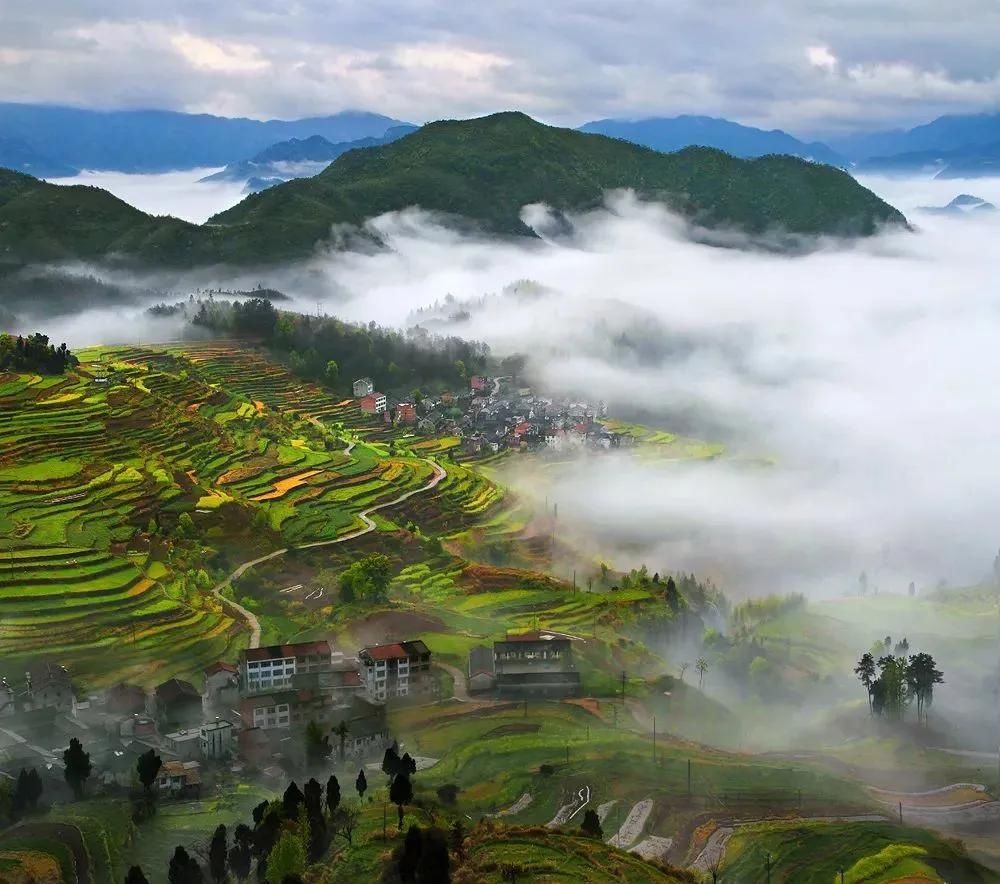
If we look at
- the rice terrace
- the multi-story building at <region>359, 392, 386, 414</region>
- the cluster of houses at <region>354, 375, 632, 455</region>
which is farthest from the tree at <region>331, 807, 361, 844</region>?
the multi-story building at <region>359, 392, 386, 414</region>

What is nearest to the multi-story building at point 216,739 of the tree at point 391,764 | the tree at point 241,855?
the tree at point 391,764

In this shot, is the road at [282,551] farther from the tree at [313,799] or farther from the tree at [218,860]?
the tree at [218,860]

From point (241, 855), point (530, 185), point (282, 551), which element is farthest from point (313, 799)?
point (530, 185)

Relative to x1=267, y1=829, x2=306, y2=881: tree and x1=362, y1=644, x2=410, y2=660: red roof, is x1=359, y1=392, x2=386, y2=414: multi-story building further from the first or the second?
x1=267, y1=829, x2=306, y2=881: tree

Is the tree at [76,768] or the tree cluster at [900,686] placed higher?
the tree at [76,768]

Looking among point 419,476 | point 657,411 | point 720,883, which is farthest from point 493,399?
point 720,883

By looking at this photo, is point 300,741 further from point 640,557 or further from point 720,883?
point 640,557
